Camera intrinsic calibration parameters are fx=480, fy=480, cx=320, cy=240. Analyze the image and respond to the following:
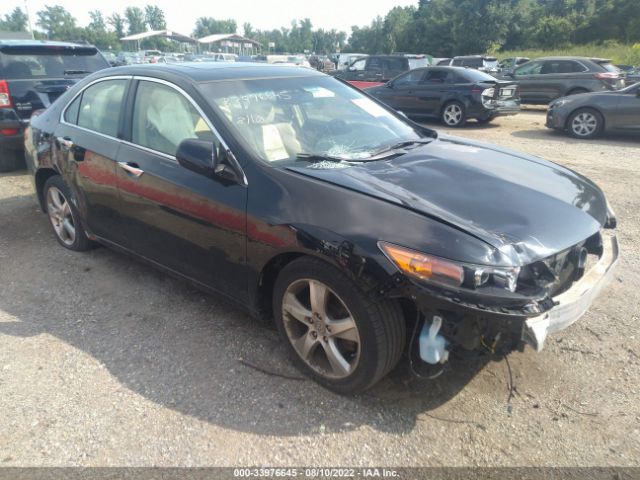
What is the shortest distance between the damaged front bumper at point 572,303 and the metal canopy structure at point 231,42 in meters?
71.8

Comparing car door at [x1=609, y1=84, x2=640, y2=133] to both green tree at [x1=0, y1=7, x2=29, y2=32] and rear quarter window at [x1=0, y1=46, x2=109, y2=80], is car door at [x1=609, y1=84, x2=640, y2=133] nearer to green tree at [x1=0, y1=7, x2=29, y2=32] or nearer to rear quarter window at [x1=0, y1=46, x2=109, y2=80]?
rear quarter window at [x1=0, y1=46, x2=109, y2=80]

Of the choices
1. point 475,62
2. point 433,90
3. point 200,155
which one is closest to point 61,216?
point 200,155

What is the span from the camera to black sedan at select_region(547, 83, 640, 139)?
9.77m

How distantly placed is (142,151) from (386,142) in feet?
5.59

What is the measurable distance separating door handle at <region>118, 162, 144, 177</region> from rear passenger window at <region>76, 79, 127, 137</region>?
1.10 feet

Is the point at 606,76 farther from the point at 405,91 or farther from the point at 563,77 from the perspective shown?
the point at 405,91

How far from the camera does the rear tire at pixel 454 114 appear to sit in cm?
1187

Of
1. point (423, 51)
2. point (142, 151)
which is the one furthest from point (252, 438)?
point (423, 51)

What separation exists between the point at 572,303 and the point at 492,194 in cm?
69

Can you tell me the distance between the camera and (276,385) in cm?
274

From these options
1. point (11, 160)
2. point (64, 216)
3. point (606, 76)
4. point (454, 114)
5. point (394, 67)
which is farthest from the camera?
point (394, 67)

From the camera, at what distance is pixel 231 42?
72.4 m

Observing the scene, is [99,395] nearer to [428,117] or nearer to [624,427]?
[624,427]

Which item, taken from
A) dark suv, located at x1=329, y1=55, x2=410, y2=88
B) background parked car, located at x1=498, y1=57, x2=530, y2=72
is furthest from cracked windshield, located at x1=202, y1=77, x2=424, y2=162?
background parked car, located at x1=498, y1=57, x2=530, y2=72
